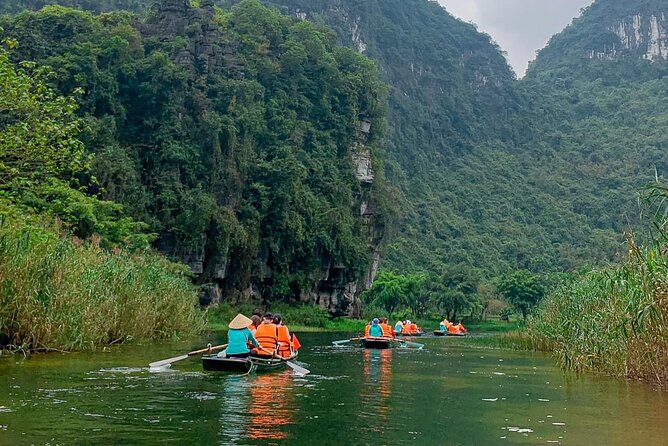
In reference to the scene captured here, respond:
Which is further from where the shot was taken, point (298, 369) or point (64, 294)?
point (64, 294)

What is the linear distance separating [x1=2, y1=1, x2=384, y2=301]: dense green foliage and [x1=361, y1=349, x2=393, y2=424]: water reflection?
20109mm

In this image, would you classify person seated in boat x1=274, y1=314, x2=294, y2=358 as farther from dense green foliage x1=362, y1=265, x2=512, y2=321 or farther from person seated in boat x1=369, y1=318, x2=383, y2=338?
dense green foliage x1=362, y1=265, x2=512, y2=321

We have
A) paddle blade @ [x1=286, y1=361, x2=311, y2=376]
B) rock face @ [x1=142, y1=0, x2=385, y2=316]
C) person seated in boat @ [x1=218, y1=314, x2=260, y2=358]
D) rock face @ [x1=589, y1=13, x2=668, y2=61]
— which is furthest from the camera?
rock face @ [x1=589, y1=13, x2=668, y2=61]

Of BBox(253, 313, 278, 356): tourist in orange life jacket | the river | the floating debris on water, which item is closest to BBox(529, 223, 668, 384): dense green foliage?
the river

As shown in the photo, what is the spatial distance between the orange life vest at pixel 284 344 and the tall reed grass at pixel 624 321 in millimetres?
4829

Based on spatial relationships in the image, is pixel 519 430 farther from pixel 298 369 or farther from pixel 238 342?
pixel 238 342

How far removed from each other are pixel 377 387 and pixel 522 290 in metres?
39.4

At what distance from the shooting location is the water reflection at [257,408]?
21.0 feet

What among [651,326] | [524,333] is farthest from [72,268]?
[524,333]

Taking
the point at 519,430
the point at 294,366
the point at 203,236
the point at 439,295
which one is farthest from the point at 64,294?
the point at 439,295

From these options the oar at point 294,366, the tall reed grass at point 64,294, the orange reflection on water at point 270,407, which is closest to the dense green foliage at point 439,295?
the tall reed grass at point 64,294

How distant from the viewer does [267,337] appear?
503 inches

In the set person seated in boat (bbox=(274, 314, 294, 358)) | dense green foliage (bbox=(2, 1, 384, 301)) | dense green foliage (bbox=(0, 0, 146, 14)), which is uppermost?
dense green foliage (bbox=(0, 0, 146, 14))

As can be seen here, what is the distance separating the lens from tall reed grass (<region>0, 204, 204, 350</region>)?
11414mm
